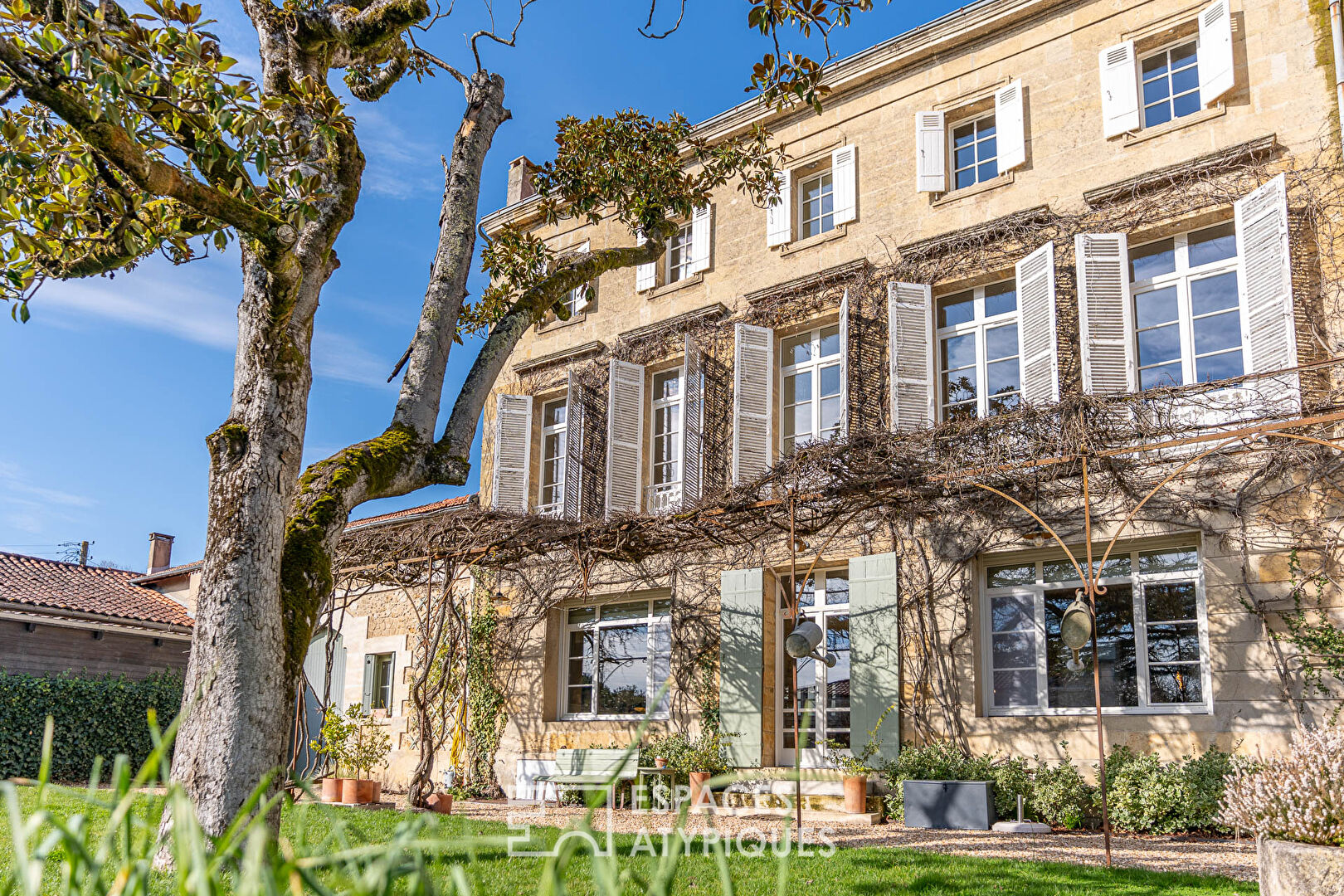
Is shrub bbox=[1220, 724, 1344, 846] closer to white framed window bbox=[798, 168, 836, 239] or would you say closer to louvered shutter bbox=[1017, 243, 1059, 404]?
louvered shutter bbox=[1017, 243, 1059, 404]

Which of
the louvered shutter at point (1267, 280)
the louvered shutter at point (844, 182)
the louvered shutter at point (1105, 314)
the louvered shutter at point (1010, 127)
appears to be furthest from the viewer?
the louvered shutter at point (844, 182)

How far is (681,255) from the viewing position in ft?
46.1

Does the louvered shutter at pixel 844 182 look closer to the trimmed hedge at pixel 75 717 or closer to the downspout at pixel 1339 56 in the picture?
the downspout at pixel 1339 56

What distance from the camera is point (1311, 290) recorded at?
862 centimetres

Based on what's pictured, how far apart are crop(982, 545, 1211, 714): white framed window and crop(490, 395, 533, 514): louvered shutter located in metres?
6.46

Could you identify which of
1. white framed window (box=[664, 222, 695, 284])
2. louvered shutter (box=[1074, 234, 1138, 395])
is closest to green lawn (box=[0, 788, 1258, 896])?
louvered shutter (box=[1074, 234, 1138, 395])

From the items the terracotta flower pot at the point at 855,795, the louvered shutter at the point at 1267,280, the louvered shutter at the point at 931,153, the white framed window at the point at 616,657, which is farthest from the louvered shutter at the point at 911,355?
the white framed window at the point at 616,657

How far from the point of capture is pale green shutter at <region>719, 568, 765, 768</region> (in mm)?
10945

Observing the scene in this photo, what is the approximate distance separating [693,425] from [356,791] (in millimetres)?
5483

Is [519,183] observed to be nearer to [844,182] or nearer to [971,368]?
[844,182]

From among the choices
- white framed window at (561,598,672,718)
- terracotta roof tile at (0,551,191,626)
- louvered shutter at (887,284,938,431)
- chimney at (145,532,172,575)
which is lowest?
white framed window at (561,598,672,718)

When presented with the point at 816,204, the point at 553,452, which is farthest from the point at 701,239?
the point at 553,452

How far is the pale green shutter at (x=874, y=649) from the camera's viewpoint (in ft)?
33.0

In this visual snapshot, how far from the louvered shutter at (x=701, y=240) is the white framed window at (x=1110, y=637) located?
546cm
